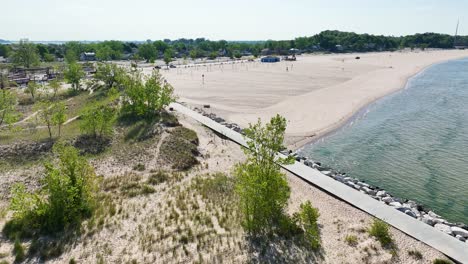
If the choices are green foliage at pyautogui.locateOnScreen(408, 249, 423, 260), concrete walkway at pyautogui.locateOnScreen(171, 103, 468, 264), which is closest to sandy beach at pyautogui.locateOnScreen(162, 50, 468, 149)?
concrete walkway at pyautogui.locateOnScreen(171, 103, 468, 264)

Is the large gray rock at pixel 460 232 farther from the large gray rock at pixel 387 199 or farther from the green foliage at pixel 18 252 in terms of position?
the green foliage at pixel 18 252

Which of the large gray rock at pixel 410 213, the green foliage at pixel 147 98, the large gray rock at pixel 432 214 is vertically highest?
the green foliage at pixel 147 98

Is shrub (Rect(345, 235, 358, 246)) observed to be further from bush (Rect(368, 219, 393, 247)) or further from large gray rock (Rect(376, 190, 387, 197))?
large gray rock (Rect(376, 190, 387, 197))

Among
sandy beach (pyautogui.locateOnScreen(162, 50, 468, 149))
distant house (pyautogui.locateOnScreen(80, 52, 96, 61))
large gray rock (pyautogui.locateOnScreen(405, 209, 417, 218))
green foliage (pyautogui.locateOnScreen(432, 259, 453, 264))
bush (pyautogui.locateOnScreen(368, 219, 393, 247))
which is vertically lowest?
green foliage (pyautogui.locateOnScreen(432, 259, 453, 264))

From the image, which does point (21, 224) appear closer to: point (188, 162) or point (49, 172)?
point (49, 172)

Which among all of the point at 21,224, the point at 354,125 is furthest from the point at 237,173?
the point at 354,125

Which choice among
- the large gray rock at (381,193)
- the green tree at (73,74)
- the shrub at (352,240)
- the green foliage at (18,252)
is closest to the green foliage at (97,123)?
the green foliage at (18,252)
